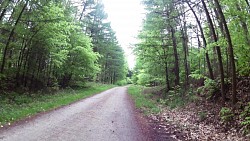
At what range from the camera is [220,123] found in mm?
8500

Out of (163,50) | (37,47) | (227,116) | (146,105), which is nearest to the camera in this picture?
(227,116)

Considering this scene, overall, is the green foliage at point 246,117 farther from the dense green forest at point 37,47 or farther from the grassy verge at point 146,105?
the dense green forest at point 37,47

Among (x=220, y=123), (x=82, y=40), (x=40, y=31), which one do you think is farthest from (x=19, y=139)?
(x=82, y=40)

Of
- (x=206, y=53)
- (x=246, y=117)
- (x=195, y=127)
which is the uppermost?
(x=206, y=53)

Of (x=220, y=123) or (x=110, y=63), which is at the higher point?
(x=110, y=63)

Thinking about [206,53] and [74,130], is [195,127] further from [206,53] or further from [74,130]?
[206,53]

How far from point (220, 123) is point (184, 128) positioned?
4.23 ft

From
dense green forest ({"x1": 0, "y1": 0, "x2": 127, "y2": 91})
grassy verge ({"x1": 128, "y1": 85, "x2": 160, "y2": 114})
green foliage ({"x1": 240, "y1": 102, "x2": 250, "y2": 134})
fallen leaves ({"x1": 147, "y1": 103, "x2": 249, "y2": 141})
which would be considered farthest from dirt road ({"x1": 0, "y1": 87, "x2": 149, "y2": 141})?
dense green forest ({"x1": 0, "y1": 0, "x2": 127, "y2": 91})

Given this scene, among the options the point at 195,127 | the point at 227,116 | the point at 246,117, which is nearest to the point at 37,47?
the point at 195,127

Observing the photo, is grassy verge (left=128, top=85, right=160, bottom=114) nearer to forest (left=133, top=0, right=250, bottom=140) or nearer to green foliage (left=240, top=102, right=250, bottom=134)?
forest (left=133, top=0, right=250, bottom=140)

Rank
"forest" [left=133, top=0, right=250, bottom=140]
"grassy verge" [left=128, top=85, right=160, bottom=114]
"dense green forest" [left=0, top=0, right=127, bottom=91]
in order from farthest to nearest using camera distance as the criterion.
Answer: "dense green forest" [left=0, top=0, right=127, bottom=91] → "grassy verge" [left=128, top=85, right=160, bottom=114] → "forest" [left=133, top=0, right=250, bottom=140]

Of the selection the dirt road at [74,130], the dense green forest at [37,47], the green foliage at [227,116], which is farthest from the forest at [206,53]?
the dense green forest at [37,47]

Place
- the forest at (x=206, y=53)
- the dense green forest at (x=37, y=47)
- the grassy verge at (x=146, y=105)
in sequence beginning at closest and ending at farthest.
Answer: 1. the forest at (x=206, y=53)
2. the grassy verge at (x=146, y=105)
3. the dense green forest at (x=37, y=47)

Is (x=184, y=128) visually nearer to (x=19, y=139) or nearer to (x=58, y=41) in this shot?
(x=19, y=139)
